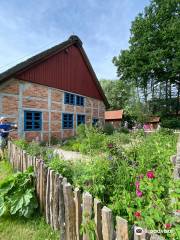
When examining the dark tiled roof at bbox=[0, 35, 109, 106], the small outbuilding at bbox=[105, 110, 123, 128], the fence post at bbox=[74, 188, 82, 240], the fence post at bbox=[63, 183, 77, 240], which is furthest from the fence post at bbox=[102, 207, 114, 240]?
the small outbuilding at bbox=[105, 110, 123, 128]

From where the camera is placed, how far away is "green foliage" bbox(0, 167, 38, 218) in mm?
3371

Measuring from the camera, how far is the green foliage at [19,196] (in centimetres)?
337

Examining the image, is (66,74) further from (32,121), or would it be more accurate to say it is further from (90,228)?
(90,228)

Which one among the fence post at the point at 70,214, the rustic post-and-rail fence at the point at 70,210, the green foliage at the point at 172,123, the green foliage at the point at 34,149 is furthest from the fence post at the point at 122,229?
the green foliage at the point at 172,123

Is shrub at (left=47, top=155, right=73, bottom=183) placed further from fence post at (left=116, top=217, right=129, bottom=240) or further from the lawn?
fence post at (left=116, top=217, right=129, bottom=240)

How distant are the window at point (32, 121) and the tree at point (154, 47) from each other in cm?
1852

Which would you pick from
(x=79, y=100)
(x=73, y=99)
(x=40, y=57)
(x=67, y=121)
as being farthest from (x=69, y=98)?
(x=40, y=57)

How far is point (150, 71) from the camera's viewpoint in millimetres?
27609

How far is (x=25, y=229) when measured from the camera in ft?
10.2

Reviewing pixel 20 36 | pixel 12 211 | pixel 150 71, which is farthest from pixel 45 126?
pixel 150 71

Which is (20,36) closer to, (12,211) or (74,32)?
(74,32)

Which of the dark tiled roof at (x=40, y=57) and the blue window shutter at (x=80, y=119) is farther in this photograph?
the blue window shutter at (x=80, y=119)

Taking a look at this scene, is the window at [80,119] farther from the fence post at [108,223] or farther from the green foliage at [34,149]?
the fence post at [108,223]

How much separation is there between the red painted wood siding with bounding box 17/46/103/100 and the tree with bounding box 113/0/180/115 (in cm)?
1064
